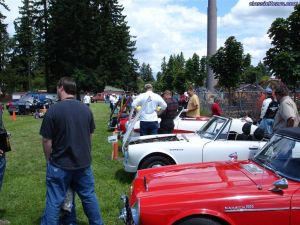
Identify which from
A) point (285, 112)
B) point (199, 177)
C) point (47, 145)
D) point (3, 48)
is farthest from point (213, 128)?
point (3, 48)

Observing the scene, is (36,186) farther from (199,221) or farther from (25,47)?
(25,47)

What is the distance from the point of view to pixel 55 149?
5.09 meters

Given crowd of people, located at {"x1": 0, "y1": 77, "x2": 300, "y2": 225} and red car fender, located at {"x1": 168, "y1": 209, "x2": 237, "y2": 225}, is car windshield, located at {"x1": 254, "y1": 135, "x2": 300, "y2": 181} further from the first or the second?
crowd of people, located at {"x1": 0, "y1": 77, "x2": 300, "y2": 225}

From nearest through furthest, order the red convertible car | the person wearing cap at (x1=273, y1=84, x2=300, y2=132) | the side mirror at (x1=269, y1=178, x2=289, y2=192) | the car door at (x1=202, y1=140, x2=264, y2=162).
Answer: the side mirror at (x1=269, y1=178, x2=289, y2=192) → the red convertible car → the person wearing cap at (x1=273, y1=84, x2=300, y2=132) → the car door at (x1=202, y1=140, x2=264, y2=162)

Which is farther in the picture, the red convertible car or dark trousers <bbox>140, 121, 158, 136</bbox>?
dark trousers <bbox>140, 121, 158, 136</bbox>

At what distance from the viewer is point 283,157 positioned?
15.9ft

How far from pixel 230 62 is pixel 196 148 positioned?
18052 millimetres

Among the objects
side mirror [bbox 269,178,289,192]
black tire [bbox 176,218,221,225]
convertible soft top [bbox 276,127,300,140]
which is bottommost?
black tire [bbox 176,218,221,225]

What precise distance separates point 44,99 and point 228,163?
31.5 meters

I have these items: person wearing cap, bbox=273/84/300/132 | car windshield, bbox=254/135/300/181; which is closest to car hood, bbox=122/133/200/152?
person wearing cap, bbox=273/84/300/132

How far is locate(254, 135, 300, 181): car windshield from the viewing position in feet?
15.1

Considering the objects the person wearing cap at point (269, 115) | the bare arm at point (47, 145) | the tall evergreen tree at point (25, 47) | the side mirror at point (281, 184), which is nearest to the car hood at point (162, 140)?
the person wearing cap at point (269, 115)

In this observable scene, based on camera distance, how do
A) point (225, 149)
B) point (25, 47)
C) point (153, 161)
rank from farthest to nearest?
1. point (25, 47)
2. point (153, 161)
3. point (225, 149)

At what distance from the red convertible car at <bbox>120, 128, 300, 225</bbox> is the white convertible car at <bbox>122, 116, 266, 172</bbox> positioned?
3283 mm
